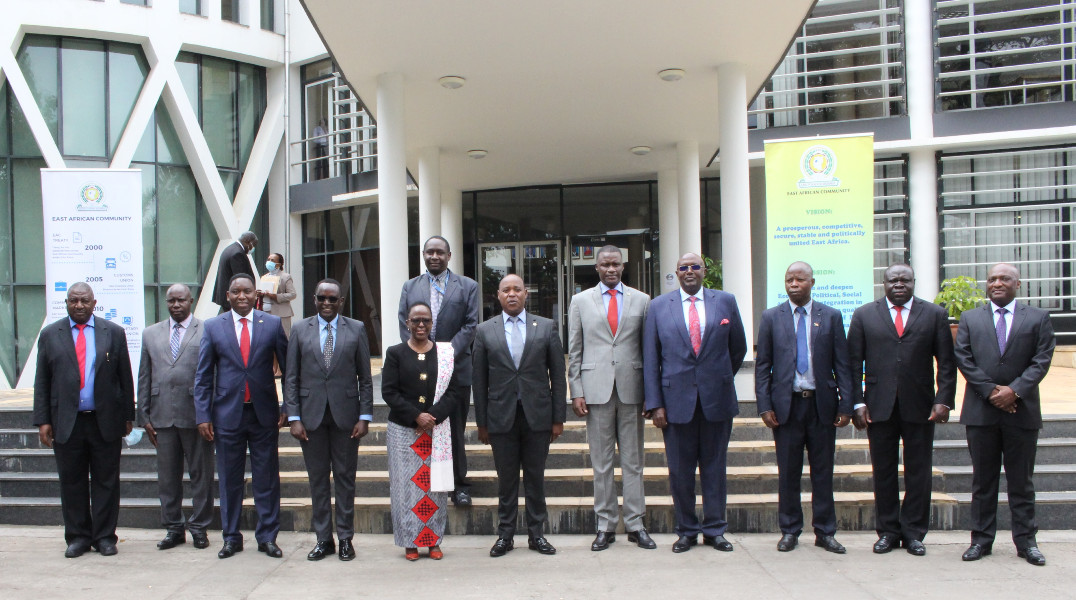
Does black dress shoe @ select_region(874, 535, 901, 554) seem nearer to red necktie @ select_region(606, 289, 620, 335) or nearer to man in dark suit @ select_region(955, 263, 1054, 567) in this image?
man in dark suit @ select_region(955, 263, 1054, 567)

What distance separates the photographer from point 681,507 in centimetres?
564

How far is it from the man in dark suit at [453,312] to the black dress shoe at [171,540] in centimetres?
200

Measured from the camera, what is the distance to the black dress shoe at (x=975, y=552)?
207 inches

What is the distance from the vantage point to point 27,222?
15.5 metres

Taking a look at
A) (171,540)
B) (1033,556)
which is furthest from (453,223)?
(1033,556)

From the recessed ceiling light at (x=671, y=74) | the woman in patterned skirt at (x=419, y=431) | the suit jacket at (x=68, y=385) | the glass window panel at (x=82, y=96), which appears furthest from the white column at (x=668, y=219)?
the glass window panel at (x=82, y=96)

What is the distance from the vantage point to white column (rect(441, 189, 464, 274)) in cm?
1491

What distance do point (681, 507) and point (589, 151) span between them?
826 cm

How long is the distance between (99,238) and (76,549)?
2795 millimetres

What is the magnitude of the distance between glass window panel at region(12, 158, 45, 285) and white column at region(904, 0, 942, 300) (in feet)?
52.1

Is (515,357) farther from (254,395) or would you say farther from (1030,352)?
(1030,352)

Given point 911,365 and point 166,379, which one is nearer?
point 911,365

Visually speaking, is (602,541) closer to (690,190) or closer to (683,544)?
(683,544)

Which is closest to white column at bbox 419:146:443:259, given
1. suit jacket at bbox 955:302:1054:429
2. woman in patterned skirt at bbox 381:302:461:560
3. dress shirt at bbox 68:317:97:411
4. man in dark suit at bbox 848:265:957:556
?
dress shirt at bbox 68:317:97:411
